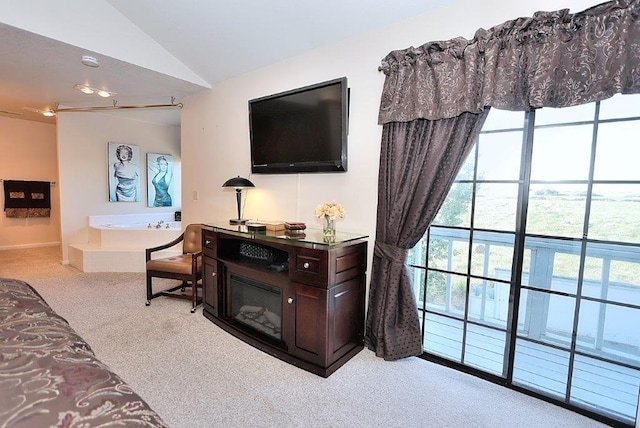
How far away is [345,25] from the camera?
2496 mm

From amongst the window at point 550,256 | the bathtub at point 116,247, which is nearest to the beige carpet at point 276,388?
the window at point 550,256

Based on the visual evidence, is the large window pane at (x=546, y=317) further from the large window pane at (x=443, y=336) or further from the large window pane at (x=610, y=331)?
the large window pane at (x=443, y=336)

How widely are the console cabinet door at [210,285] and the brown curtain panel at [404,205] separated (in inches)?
59.3

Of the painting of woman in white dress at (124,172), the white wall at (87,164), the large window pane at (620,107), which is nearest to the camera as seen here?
the large window pane at (620,107)

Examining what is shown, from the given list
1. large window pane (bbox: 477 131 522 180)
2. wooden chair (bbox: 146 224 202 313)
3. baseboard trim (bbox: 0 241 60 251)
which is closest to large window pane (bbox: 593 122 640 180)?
large window pane (bbox: 477 131 522 180)

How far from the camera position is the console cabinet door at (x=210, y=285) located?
293cm

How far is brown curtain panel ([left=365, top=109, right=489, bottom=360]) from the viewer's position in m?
2.09

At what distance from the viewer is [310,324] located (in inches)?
86.4

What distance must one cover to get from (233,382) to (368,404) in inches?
36.4

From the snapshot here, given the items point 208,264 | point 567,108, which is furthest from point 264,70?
point 567,108

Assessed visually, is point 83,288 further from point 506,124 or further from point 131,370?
point 506,124

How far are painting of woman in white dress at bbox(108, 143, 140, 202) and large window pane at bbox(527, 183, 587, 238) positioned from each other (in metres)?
6.36

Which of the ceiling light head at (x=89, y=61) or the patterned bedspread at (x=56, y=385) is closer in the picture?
the patterned bedspread at (x=56, y=385)

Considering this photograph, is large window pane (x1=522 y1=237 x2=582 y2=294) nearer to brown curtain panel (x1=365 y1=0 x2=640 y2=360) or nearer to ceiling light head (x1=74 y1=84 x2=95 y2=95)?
brown curtain panel (x1=365 y1=0 x2=640 y2=360)
